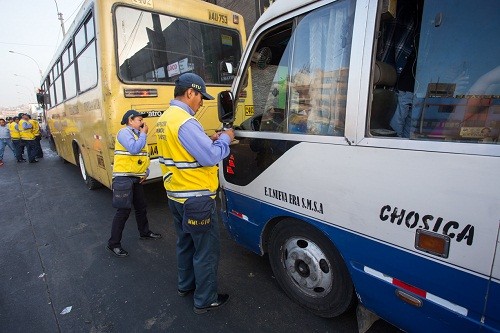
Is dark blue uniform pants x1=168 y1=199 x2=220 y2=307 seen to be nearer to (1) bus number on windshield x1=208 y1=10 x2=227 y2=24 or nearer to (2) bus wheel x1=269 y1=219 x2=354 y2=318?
(2) bus wheel x1=269 y1=219 x2=354 y2=318

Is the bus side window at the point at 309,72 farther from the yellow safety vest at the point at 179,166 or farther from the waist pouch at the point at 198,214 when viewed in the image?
the waist pouch at the point at 198,214

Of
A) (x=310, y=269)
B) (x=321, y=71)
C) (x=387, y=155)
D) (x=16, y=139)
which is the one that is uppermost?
(x=321, y=71)

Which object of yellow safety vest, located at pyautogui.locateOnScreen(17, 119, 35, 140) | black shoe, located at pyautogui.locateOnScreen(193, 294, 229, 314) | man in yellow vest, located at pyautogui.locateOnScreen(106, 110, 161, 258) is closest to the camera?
black shoe, located at pyautogui.locateOnScreen(193, 294, 229, 314)

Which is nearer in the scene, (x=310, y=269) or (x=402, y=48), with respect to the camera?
(x=402, y=48)

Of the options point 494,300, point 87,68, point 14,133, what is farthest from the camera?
point 14,133

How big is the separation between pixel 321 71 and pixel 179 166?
1200 millimetres

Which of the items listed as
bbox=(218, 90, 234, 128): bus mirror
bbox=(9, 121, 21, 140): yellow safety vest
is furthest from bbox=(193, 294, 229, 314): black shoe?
bbox=(9, 121, 21, 140): yellow safety vest

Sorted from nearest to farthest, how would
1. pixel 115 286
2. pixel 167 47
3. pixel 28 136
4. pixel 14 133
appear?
pixel 115 286 → pixel 167 47 → pixel 28 136 → pixel 14 133

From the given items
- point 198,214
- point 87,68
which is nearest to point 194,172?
point 198,214

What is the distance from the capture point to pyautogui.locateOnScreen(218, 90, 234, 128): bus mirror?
2236 millimetres

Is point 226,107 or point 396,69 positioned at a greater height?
point 396,69

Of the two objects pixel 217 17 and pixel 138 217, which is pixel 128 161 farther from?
pixel 217 17

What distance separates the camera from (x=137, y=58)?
411 cm

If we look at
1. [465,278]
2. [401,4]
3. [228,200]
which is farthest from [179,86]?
[465,278]
